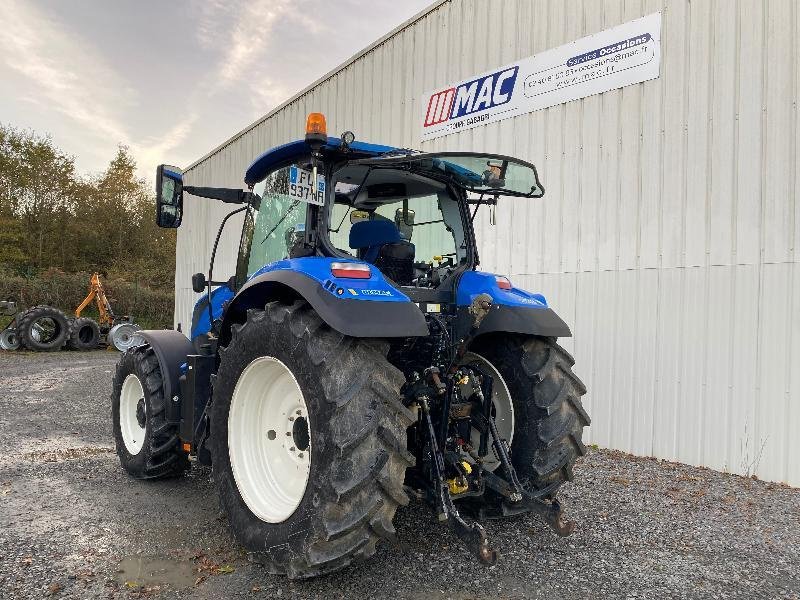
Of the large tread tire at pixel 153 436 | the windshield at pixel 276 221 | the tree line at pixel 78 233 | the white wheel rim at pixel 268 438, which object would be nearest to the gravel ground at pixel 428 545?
the large tread tire at pixel 153 436

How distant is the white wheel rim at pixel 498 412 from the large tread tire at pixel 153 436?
235 centimetres

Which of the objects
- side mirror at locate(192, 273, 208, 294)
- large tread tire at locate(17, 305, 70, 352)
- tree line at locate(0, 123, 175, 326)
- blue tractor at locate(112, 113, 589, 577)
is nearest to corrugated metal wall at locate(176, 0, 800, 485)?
blue tractor at locate(112, 113, 589, 577)

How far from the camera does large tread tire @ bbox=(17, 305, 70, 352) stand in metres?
16.5

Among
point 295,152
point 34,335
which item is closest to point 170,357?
point 295,152

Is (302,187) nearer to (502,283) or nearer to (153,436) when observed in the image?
(502,283)

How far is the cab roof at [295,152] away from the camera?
133 inches

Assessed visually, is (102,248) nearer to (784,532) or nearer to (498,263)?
(498,263)

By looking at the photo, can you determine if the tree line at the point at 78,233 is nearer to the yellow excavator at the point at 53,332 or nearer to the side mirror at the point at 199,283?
the yellow excavator at the point at 53,332

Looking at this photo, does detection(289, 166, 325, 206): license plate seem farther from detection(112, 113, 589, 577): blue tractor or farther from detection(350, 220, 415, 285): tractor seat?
detection(350, 220, 415, 285): tractor seat

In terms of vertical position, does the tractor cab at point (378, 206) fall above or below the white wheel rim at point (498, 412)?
above

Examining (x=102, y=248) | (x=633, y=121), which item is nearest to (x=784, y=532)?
(x=633, y=121)

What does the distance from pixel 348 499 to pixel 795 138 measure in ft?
16.1

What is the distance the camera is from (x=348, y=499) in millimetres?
2635

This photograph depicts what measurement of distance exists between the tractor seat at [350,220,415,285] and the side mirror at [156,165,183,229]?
1.36 metres
